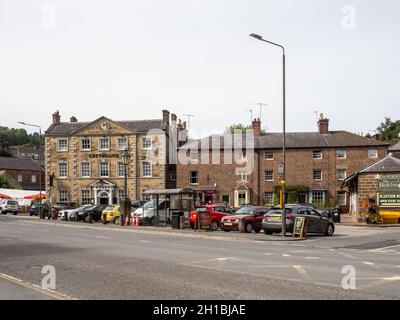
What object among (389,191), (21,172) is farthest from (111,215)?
(21,172)

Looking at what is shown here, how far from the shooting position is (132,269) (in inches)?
510

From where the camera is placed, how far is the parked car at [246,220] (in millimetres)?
28422

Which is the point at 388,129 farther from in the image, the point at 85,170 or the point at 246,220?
the point at 246,220

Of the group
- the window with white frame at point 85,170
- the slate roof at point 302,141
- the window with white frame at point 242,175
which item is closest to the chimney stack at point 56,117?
the window with white frame at point 85,170

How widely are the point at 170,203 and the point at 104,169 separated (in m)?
32.7

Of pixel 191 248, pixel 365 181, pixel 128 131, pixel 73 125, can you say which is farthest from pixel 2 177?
pixel 191 248

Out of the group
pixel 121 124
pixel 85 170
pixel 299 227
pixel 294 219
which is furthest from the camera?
pixel 85 170

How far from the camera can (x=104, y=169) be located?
65500 mm

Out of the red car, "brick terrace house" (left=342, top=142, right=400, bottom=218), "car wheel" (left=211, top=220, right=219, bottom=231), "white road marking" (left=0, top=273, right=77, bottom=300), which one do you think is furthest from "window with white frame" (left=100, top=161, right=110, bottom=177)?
"white road marking" (left=0, top=273, right=77, bottom=300)

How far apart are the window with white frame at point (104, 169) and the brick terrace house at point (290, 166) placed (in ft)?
31.2

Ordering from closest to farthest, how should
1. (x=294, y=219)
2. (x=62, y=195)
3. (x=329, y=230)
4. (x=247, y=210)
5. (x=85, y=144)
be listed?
(x=294, y=219), (x=329, y=230), (x=247, y=210), (x=85, y=144), (x=62, y=195)

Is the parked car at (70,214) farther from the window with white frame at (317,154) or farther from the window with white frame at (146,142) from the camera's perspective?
the window with white frame at (317,154)

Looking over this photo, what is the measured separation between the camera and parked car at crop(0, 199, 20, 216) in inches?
2402
